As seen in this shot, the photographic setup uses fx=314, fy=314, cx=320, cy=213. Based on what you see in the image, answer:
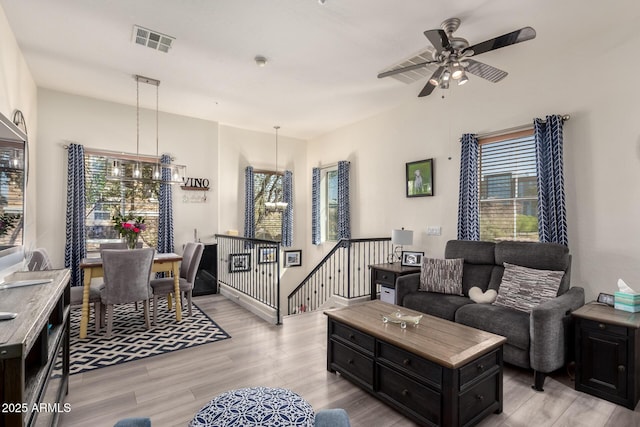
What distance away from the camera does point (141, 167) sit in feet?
14.6

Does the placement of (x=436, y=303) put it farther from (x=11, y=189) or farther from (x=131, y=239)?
(x=131, y=239)

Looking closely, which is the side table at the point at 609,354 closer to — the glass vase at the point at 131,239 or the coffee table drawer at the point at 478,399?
the coffee table drawer at the point at 478,399

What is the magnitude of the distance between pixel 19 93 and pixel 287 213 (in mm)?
4652

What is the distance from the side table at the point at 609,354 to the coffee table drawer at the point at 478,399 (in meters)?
0.93

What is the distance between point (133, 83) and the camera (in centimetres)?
448

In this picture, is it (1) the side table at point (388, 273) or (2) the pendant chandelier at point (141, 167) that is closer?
(2) the pendant chandelier at point (141, 167)

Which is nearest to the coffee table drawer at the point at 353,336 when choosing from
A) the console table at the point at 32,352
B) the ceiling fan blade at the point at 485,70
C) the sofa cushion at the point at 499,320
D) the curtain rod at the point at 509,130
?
the sofa cushion at the point at 499,320

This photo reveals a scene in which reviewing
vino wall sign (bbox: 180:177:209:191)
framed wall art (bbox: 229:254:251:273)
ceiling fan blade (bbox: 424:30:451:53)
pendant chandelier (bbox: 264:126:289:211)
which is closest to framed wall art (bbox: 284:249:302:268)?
pendant chandelier (bbox: 264:126:289:211)

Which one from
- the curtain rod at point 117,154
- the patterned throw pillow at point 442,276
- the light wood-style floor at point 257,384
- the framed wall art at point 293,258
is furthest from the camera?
the framed wall art at point 293,258

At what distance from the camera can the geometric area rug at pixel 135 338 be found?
10.2ft

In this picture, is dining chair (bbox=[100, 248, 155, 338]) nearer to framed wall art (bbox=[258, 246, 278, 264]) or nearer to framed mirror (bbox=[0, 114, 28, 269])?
framed mirror (bbox=[0, 114, 28, 269])

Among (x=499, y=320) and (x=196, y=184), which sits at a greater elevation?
(x=196, y=184)

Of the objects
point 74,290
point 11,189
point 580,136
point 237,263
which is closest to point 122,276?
point 74,290

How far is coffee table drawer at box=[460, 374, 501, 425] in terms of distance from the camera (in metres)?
2.01
